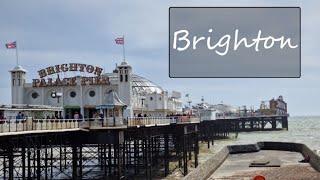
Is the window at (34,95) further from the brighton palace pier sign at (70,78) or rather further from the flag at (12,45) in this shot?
the flag at (12,45)

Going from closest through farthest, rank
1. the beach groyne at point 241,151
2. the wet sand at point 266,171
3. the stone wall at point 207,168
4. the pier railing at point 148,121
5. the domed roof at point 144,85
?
the pier railing at point 148,121 → the stone wall at point 207,168 → the beach groyne at point 241,151 → the wet sand at point 266,171 → the domed roof at point 144,85

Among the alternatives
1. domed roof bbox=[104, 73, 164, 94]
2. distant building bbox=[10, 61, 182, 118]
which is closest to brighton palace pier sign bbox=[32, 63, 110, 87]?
distant building bbox=[10, 61, 182, 118]

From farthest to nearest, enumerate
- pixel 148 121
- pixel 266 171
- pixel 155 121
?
pixel 266 171 < pixel 155 121 < pixel 148 121

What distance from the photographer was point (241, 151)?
314ft

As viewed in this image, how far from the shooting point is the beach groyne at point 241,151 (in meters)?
55.9

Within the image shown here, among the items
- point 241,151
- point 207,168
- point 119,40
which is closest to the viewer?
point 207,168

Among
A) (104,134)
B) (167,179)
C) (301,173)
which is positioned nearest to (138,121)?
(104,134)

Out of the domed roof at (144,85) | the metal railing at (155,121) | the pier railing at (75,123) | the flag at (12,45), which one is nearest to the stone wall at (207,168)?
the metal railing at (155,121)

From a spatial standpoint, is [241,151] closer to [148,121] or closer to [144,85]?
[144,85]

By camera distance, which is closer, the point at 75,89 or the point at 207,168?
the point at 207,168

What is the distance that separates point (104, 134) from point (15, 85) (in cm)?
3673

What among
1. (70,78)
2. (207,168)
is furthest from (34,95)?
(207,168)

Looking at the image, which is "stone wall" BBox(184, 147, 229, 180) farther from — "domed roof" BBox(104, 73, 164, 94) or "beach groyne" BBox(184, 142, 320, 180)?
"domed roof" BBox(104, 73, 164, 94)

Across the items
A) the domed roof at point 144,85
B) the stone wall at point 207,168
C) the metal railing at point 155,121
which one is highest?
the domed roof at point 144,85
